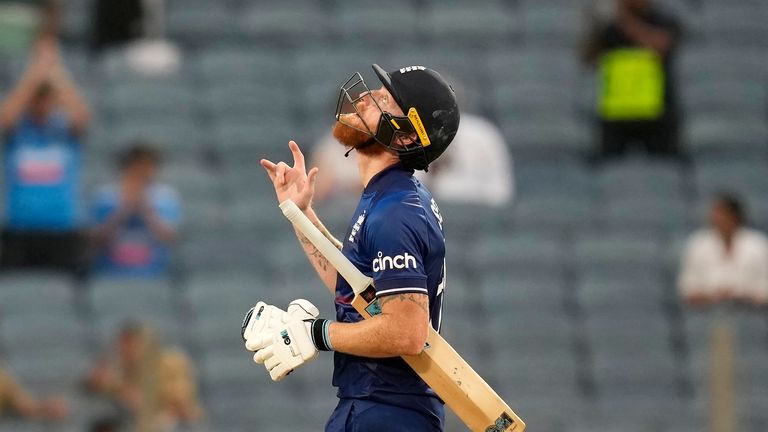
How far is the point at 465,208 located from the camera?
11133 millimetres

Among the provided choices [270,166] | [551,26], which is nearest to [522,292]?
[551,26]

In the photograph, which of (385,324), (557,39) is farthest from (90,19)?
(385,324)

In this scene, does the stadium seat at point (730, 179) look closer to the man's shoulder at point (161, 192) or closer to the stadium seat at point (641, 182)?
the stadium seat at point (641, 182)

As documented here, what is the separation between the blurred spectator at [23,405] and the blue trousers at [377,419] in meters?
5.31

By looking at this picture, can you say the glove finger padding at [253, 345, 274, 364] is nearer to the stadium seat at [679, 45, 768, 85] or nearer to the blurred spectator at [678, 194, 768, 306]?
the blurred spectator at [678, 194, 768, 306]

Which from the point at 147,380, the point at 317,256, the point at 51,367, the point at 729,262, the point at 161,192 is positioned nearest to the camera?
the point at 317,256

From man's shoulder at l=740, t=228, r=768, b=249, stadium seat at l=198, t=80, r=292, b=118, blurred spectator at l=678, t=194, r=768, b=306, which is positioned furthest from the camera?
stadium seat at l=198, t=80, r=292, b=118

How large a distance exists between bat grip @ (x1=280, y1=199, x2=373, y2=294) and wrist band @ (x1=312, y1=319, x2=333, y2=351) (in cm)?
16

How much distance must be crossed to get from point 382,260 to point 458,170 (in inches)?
247

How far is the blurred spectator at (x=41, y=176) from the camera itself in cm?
1064

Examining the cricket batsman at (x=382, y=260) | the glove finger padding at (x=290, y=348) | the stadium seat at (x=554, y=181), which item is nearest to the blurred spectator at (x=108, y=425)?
the stadium seat at (x=554, y=181)

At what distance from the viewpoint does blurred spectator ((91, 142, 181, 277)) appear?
10.5 meters

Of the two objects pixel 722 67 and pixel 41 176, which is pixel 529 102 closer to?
pixel 722 67

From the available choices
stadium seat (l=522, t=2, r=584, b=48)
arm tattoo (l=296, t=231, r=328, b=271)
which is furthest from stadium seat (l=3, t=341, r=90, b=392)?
arm tattoo (l=296, t=231, r=328, b=271)
